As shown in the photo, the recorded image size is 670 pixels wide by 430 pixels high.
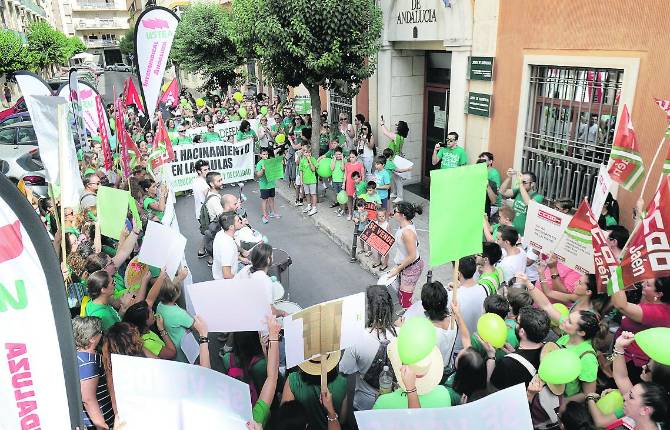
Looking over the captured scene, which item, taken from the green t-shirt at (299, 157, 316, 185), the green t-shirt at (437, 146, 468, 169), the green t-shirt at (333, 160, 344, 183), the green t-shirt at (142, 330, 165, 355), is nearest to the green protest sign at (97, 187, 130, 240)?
the green t-shirt at (142, 330, 165, 355)

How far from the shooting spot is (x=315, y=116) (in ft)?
37.2

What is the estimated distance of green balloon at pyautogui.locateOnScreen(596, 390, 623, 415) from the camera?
2857mm

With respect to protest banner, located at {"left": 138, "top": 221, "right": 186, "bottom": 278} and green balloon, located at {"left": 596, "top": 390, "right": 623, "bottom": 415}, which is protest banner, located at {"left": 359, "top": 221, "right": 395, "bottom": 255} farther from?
green balloon, located at {"left": 596, "top": 390, "right": 623, "bottom": 415}

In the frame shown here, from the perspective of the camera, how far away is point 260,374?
3.71 meters

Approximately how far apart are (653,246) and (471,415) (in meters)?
1.96

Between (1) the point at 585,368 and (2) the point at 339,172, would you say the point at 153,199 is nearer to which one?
(2) the point at 339,172

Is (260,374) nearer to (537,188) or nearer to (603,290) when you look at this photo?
(603,290)

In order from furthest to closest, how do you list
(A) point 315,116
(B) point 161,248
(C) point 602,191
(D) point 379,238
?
(A) point 315,116 < (D) point 379,238 < (C) point 602,191 < (B) point 161,248

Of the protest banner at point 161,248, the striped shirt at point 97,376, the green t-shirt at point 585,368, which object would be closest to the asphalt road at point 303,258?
the protest banner at point 161,248

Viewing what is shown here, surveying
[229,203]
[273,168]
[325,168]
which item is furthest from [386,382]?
[325,168]

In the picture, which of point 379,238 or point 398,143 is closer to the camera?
point 379,238

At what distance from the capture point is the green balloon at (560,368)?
2.81 m

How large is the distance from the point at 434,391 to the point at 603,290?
5.83ft

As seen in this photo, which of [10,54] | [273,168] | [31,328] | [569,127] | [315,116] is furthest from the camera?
[10,54]
